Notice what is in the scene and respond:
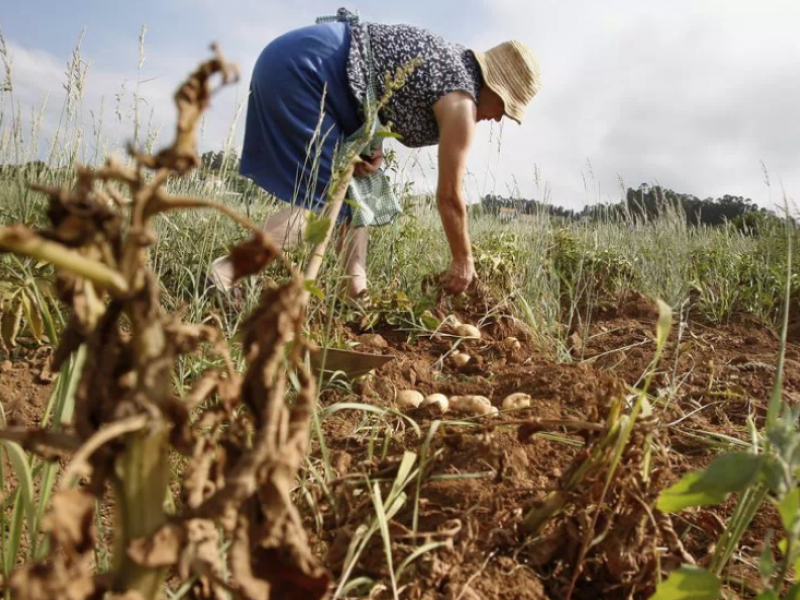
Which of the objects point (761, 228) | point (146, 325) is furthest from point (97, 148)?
point (761, 228)

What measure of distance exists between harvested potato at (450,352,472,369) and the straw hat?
1462 millimetres

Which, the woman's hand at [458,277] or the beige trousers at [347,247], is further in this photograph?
the woman's hand at [458,277]

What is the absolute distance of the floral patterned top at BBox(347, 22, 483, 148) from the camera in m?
2.84

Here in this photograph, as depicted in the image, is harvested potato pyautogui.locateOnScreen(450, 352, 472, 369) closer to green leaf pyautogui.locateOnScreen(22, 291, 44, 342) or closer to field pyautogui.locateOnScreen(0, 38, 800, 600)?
field pyautogui.locateOnScreen(0, 38, 800, 600)

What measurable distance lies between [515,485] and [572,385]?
A: 0.70 metres

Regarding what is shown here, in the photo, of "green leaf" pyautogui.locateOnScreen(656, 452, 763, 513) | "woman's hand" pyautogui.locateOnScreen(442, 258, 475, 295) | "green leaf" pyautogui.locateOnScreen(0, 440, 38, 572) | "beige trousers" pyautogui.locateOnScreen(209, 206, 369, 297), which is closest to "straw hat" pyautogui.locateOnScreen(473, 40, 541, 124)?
"woman's hand" pyautogui.locateOnScreen(442, 258, 475, 295)

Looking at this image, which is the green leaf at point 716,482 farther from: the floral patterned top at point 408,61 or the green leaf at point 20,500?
the floral patterned top at point 408,61

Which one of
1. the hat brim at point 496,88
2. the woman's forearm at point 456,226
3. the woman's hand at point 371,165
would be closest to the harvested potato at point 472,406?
the woman's forearm at point 456,226

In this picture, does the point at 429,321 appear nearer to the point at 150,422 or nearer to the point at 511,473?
the point at 511,473

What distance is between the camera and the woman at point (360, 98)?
2.79 meters

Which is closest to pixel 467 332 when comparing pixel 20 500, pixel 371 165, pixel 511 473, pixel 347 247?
pixel 347 247

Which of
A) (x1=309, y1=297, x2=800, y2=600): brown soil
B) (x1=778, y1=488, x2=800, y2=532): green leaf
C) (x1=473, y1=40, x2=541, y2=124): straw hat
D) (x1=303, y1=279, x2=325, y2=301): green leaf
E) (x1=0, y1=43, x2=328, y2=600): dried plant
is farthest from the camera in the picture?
(x1=473, y1=40, x2=541, y2=124): straw hat

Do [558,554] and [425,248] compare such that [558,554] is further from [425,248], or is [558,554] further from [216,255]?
[425,248]

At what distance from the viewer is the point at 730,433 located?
155 centimetres
